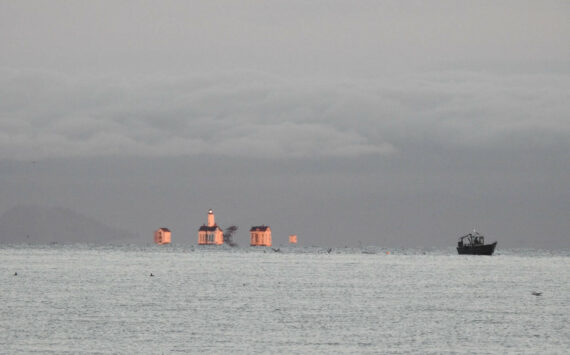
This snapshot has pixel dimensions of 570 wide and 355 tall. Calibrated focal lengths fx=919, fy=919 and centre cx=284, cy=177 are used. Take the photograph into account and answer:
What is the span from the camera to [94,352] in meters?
60.2

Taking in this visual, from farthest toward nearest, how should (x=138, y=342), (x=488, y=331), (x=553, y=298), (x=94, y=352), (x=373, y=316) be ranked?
1. (x=553, y=298)
2. (x=373, y=316)
3. (x=488, y=331)
4. (x=138, y=342)
5. (x=94, y=352)

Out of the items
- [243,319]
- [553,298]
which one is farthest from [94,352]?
[553,298]

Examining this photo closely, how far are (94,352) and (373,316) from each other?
3302cm

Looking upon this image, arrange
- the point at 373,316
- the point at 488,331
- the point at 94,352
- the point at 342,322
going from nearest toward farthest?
the point at 94,352 < the point at 488,331 < the point at 342,322 < the point at 373,316

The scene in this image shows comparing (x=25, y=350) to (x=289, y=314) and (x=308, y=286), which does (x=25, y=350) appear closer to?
(x=289, y=314)

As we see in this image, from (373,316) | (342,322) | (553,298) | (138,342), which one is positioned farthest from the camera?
(553,298)

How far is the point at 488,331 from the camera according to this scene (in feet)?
245

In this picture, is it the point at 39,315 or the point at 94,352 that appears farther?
the point at 39,315

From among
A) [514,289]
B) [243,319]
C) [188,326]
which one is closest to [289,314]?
[243,319]

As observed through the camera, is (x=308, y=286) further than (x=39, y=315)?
Yes

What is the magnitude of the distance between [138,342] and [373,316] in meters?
28.0

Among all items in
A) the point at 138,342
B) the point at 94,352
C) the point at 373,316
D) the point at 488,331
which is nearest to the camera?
the point at 94,352

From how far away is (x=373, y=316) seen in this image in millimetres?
85875

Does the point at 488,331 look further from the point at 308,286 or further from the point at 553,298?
the point at 308,286
